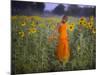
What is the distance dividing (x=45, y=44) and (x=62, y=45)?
0.68ft

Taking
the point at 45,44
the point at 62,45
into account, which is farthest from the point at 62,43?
the point at 45,44

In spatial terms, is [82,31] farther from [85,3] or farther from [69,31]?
[85,3]

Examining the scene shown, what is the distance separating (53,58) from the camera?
2330 mm

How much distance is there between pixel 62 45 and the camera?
236cm

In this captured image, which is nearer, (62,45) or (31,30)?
(31,30)

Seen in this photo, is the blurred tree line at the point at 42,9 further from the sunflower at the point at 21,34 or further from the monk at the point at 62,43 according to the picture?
the sunflower at the point at 21,34

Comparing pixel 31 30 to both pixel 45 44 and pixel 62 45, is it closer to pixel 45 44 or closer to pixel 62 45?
pixel 45 44

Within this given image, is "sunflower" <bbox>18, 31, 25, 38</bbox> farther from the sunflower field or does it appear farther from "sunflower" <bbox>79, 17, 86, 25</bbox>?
"sunflower" <bbox>79, 17, 86, 25</bbox>

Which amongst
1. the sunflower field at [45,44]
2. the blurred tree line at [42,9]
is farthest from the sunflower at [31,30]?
the blurred tree line at [42,9]

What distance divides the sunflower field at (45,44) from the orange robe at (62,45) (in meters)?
0.05

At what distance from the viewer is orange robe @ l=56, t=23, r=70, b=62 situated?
235cm

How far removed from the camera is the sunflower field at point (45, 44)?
221 centimetres

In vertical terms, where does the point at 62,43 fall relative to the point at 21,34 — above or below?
below

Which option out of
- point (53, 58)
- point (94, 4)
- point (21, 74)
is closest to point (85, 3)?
point (94, 4)
